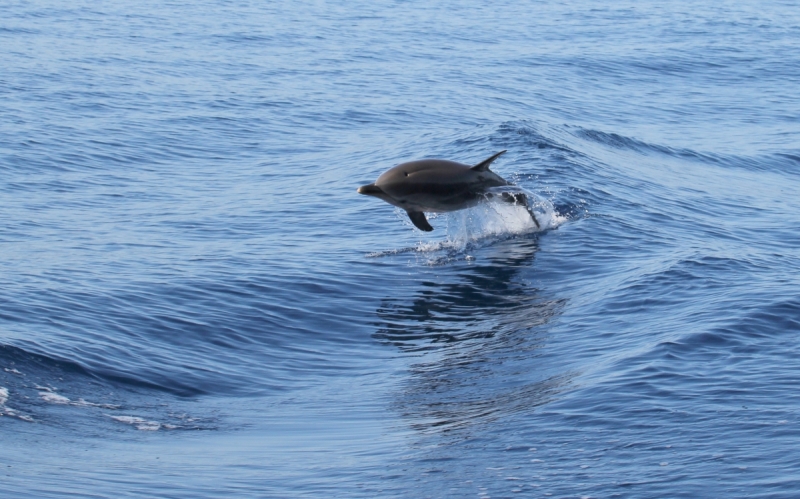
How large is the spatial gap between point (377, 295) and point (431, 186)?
2118mm

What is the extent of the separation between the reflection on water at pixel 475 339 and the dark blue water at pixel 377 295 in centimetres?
5

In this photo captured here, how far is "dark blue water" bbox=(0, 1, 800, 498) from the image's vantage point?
9898mm

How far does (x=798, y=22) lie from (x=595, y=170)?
4591cm

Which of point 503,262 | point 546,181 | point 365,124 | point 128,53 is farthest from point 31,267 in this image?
point 128,53

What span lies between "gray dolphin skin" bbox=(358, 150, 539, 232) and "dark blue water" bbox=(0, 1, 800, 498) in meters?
1.45

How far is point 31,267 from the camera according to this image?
685 inches

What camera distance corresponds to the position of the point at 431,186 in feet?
52.1

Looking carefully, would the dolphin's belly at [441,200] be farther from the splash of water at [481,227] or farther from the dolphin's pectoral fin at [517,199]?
the dolphin's pectoral fin at [517,199]

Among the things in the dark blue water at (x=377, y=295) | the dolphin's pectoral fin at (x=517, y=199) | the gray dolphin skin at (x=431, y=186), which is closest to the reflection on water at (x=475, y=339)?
the dark blue water at (x=377, y=295)

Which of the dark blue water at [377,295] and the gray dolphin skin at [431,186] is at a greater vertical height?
the gray dolphin skin at [431,186]

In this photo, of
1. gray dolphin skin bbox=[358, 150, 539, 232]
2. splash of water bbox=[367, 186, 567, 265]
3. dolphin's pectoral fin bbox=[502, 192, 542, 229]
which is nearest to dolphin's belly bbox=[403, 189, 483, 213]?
gray dolphin skin bbox=[358, 150, 539, 232]

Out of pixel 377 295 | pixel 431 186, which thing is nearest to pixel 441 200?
pixel 431 186

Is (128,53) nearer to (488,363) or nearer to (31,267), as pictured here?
(31,267)

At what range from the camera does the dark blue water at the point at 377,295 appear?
390 inches
